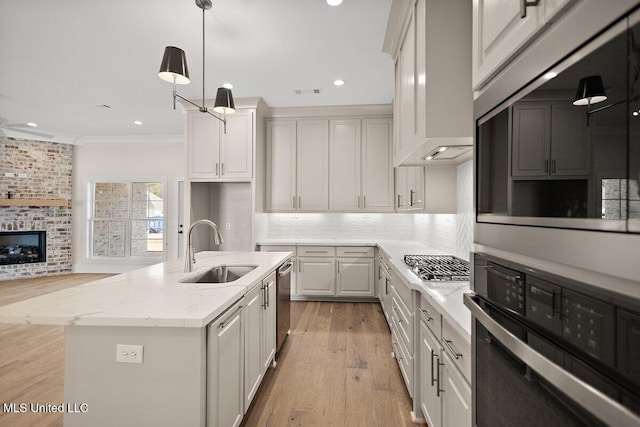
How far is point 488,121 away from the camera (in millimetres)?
800

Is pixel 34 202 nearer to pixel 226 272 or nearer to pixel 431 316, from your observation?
pixel 226 272

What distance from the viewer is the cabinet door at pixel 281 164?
4.74 m

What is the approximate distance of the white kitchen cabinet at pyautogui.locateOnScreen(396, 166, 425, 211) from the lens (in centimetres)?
294

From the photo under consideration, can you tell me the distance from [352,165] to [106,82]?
342 centimetres

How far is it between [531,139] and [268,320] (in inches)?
88.8

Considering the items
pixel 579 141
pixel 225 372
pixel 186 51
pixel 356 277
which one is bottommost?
pixel 356 277

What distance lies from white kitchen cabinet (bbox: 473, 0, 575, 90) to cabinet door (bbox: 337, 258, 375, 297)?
12.2ft

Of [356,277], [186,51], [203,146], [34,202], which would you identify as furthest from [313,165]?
[34,202]

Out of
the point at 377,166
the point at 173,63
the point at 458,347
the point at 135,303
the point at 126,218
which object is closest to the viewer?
the point at 458,347

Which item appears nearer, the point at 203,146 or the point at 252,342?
the point at 252,342

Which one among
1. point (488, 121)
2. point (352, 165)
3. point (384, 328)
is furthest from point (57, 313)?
point (352, 165)

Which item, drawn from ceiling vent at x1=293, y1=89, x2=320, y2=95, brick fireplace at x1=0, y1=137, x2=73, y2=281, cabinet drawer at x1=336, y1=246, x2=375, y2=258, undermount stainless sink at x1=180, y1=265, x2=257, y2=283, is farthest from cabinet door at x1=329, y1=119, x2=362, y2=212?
brick fireplace at x1=0, y1=137, x2=73, y2=281

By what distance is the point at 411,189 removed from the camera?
3.35m

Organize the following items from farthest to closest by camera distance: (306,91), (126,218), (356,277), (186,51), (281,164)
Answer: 1. (126,218)
2. (281,164)
3. (356,277)
4. (306,91)
5. (186,51)
